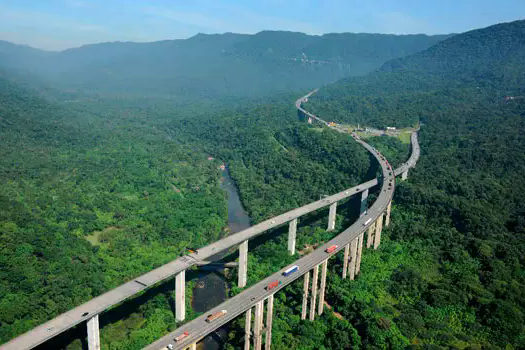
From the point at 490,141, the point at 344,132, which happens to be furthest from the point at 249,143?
the point at 490,141

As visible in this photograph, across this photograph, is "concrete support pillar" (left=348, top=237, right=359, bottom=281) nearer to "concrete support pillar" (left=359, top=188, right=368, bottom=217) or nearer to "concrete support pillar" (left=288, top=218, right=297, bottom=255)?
"concrete support pillar" (left=288, top=218, right=297, bottom=255)

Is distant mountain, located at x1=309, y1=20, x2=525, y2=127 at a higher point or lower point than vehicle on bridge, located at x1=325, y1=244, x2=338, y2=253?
higher

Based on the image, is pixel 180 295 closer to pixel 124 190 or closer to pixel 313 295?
pixel 313 295

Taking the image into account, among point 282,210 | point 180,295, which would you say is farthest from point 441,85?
point 180,295

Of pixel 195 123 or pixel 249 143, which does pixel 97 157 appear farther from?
pixel 195 123

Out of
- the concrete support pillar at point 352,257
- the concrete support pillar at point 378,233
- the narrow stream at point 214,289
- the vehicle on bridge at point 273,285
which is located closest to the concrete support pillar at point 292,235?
the narrow stream at point 214,289

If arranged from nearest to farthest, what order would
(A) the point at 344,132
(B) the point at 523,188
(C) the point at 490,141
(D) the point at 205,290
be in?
1. (D) the point at 205,290
2. (B) the point at 523,188
3. (C) the point at 490,141
4. (A) the point at 344,132

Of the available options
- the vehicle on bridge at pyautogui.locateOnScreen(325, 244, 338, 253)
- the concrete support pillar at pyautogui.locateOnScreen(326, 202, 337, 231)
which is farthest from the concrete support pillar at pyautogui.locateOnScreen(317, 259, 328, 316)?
the concrete support pillar at pyautogui.locateOnScreen(326, 202, 337, 231)
